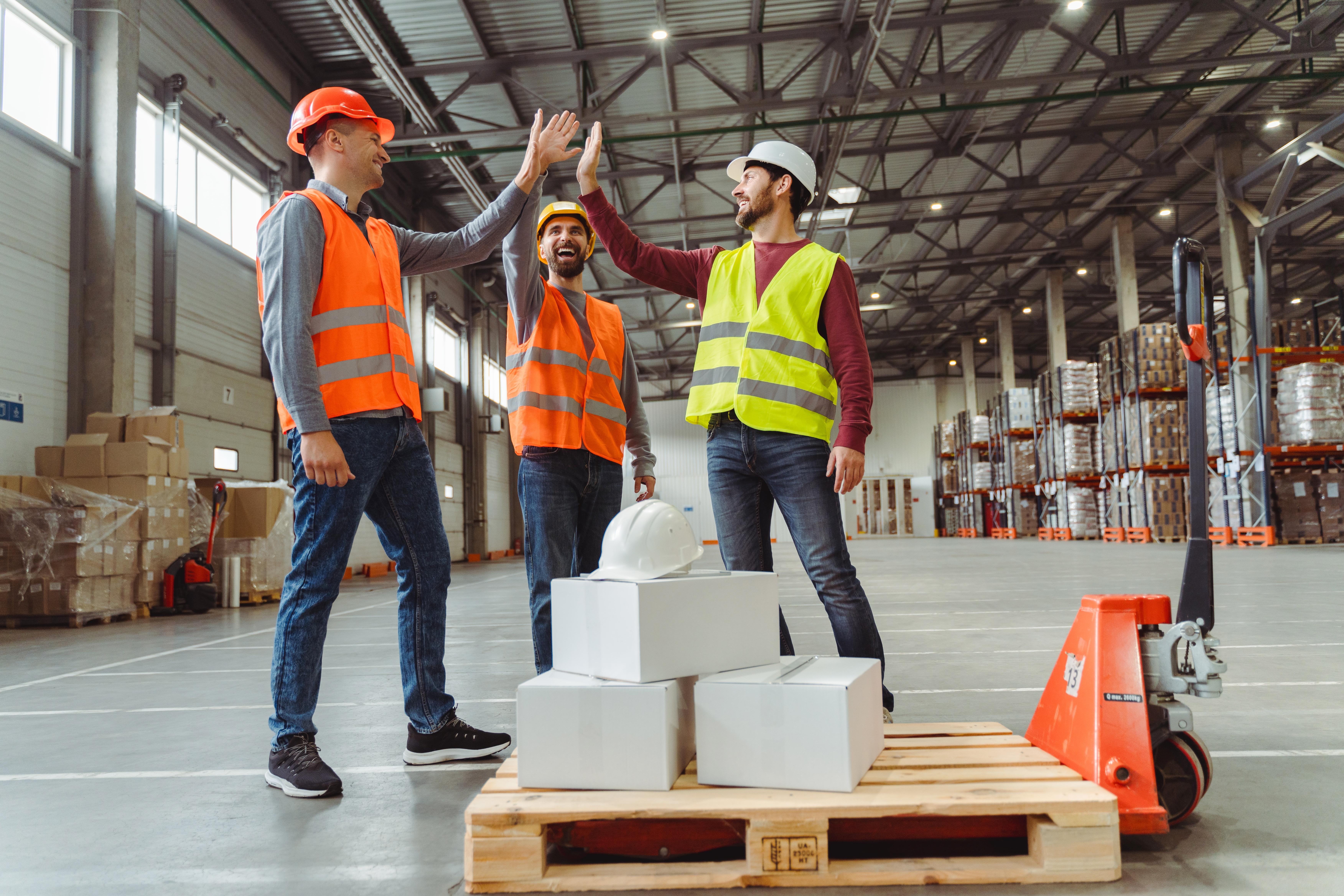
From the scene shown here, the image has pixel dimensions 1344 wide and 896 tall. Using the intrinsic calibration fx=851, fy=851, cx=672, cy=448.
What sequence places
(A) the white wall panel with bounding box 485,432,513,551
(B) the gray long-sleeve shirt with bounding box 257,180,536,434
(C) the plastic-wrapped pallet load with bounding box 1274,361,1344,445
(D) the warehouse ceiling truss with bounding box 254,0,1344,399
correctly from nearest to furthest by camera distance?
1. (B) the gray long-sleeve shirt with bounding box 257,180,536,434
2. (D) the warehouse ceiling truss with bounding box 254,0,1344,399
3. (C) the plastic-wrapped pallet load with bounding box 1274,361,1344,445
4. (A) the white wall panel with bounding box 485,432,513,551

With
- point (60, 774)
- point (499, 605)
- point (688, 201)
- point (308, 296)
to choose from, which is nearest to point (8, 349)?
point (499, 605)

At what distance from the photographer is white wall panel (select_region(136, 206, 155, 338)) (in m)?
9.35

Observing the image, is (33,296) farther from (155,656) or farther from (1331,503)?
(1331,503)

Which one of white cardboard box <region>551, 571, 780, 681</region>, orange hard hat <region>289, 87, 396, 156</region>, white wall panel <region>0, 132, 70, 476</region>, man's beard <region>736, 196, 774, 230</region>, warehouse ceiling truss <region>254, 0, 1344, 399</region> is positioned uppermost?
warehouse ceiling truss <region>254, 0, 1344, 399</region>

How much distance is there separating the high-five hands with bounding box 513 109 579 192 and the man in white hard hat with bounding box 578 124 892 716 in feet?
0.28

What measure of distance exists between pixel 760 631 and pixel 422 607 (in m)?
→ 1.12

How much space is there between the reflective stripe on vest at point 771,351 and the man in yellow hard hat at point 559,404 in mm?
454

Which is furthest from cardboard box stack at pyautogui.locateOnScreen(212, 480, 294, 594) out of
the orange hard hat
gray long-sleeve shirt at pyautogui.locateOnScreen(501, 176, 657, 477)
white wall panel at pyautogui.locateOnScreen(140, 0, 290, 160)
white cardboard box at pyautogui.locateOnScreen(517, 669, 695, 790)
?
white cardboard box at pyautogui.locateOnScreen(517, 669, 695, 790)

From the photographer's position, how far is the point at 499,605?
8227mm

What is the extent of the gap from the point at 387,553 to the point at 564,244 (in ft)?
4.49

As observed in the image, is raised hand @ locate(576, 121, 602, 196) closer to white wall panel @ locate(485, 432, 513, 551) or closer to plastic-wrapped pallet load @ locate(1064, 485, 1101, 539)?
plastic-wrapped pallet load @ locate(1064, 485, 1101, 539)

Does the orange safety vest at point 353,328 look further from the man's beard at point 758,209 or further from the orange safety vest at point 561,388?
the man's beard at point 758,209

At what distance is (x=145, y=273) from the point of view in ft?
31.0

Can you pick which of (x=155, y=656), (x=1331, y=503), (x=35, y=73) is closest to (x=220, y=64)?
(x=35, y=73)
